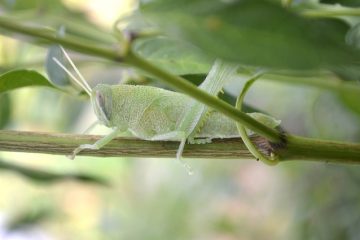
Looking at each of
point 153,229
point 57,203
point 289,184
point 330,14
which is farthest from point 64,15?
point 153,229

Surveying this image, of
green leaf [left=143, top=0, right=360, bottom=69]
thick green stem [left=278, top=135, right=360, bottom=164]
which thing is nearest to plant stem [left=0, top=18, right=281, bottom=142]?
green leaf [left=143, top=0, right=360, bottom=69]

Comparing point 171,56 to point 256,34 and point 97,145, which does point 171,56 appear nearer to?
point 97,145

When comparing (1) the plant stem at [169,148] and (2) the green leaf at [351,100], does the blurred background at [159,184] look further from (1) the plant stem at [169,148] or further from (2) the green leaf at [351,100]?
(1) the plant stem at [169,148]

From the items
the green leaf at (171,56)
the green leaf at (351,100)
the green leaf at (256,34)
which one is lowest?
the green leaf at (256,34)

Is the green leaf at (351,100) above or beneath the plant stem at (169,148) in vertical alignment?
above

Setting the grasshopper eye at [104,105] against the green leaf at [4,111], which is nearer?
the grasshopper eye at [104,105]

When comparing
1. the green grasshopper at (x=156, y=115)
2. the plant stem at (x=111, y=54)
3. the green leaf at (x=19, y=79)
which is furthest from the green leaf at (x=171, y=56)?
the plant stem at (x=111, y=54)

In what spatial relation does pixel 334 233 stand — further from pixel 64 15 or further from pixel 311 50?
pixel 311 50
